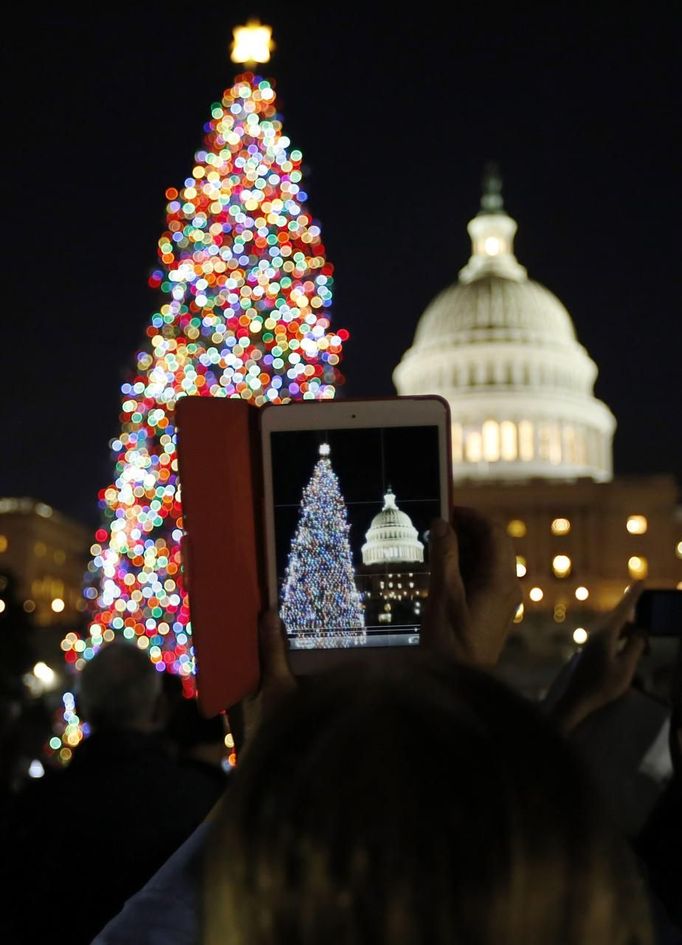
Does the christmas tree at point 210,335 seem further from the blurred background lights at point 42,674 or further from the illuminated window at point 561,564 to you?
the illuminated window at point 561,564

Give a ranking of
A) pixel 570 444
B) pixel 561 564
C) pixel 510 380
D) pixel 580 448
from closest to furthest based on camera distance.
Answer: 1. pixel 561 564
2. pixel 510 380
3. pixel 570 444
4. pixel 580 448

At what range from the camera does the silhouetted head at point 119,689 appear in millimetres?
4988

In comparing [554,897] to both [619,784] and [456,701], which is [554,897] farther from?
[619,784]

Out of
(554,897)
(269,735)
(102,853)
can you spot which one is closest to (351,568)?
(269,735)

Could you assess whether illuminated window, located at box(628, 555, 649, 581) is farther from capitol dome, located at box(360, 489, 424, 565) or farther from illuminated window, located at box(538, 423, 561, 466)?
capitol dome, located at box(360, 489, 424, 565)

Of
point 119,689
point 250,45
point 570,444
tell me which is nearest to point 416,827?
point 119,689

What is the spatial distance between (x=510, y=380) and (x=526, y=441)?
3804 mm

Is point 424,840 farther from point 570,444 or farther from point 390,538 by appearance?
point 570,444

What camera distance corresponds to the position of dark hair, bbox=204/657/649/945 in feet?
5.01

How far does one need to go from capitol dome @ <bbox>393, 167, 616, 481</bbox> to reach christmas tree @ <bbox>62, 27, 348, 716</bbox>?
5837 cm

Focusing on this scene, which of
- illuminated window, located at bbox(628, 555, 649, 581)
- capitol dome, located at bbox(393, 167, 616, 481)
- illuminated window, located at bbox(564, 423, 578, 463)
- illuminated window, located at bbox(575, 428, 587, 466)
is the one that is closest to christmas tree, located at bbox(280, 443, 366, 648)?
capitol dome, located at bbox(393, 167, 616, 481)

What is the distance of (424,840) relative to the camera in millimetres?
1545

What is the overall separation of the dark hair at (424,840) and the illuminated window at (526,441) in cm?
8974

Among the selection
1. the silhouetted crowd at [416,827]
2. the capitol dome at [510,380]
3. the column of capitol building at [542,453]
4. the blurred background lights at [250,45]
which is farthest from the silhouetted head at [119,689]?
the capitol dome at [510,380]
